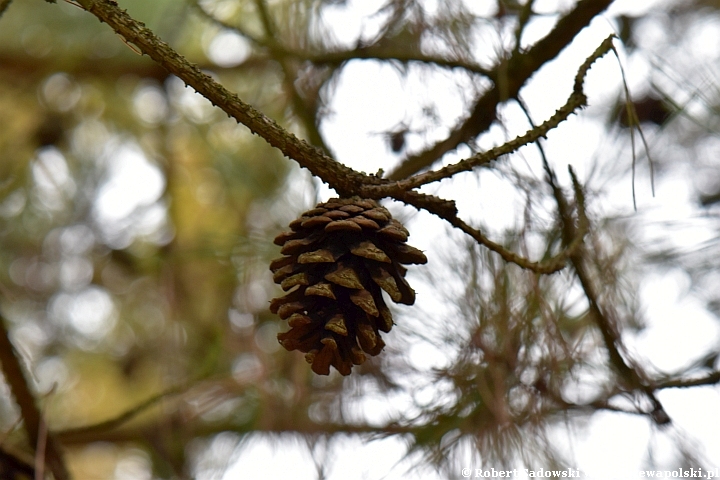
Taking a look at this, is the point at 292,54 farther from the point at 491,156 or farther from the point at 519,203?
the point at 491,156

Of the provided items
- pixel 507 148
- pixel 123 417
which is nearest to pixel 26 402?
pixel 123 417

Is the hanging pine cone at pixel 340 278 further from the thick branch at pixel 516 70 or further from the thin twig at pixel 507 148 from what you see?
the thick branch at pixel 516 70

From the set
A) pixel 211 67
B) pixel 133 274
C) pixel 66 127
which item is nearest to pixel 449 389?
pixel 211 67

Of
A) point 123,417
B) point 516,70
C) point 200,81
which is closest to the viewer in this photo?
point 200,81

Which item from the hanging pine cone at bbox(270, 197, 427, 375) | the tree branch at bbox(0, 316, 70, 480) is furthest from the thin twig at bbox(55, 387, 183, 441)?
the hanging pine cone at bbox(270, 197, 427, 375)

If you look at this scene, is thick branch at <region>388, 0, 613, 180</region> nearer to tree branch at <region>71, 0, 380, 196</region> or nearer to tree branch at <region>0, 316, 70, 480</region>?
tree branch at <region>71, 0, 380, 196</region>

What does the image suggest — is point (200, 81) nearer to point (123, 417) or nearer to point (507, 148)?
point (507, 148)
